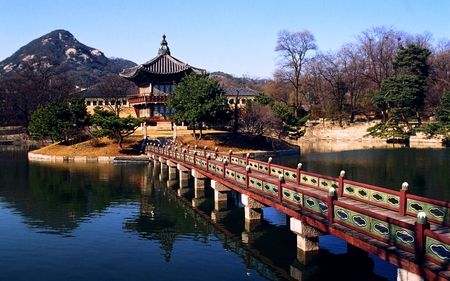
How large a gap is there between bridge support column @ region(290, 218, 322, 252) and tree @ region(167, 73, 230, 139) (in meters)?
34.3

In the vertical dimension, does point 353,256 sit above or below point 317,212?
below

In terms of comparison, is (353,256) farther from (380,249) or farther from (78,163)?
(78,163)

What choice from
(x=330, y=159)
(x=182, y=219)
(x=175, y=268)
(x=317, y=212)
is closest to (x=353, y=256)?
(x=317, y=212)

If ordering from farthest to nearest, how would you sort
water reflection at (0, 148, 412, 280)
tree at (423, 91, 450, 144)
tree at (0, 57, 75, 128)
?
tree at (0, 57, 75, 128)
tree at (423, 91, 450, 144)
water reflection at (0, 148, 412, 280)

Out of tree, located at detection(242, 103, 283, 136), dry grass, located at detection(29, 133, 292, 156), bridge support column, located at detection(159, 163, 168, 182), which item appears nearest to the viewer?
bridge support column, located at detection(159, 163, 168, 182)

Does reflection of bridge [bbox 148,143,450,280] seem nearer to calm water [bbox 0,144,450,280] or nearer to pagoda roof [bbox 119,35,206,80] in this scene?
calm water [bbox 0,144,450,280]

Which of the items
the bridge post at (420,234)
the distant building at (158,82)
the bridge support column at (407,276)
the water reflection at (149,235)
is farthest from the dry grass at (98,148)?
the bridge post at (420,234)

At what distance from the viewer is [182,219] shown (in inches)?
848

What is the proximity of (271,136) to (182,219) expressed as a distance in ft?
127

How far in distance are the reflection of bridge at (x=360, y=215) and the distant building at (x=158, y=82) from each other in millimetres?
41068

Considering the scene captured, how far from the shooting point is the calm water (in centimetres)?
1398

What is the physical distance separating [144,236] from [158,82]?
48367 mm

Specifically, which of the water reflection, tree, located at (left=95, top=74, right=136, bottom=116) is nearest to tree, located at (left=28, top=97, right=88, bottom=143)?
the water reflection

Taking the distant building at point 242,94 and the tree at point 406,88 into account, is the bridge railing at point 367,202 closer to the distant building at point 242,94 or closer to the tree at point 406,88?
the tree at point 406,88
